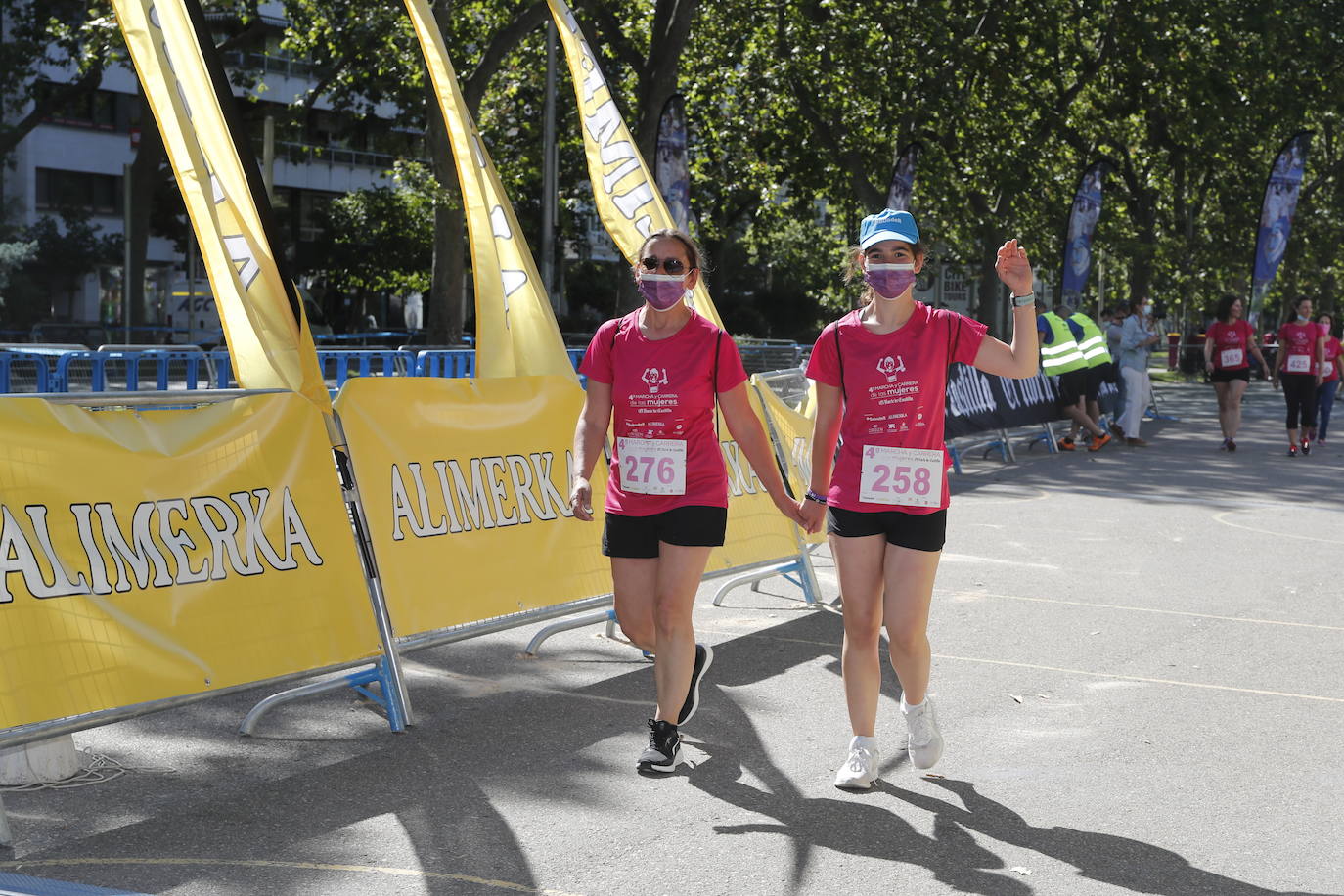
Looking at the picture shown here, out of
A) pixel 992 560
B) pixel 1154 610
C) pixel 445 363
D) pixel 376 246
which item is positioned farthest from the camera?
pixel 376 246

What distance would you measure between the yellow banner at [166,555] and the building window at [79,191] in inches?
2088

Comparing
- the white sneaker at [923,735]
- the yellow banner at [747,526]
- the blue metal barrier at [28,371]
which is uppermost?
the blue metal barrier at [28,371]

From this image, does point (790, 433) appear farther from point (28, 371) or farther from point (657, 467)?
point (28, 371)

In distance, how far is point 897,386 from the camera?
5.09 metres

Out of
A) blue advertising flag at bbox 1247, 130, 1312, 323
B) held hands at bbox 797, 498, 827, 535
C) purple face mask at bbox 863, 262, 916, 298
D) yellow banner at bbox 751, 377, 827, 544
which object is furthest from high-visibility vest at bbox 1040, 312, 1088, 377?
purple face mask at bbox 863, 262, 916, 298

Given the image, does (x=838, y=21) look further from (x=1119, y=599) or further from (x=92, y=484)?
(x=92, y=484)

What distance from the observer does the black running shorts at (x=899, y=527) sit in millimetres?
5047

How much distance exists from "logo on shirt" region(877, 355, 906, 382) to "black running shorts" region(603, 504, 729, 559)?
2.54 feet

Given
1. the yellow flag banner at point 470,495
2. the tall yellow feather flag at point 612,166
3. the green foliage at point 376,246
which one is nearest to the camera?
the yellow flag banner at point 470,495

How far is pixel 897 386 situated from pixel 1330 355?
1566cm

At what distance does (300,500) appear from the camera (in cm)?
584

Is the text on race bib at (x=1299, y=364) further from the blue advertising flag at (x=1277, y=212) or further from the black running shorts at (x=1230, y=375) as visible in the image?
the blue advertising flag at (x=1277, y=212)

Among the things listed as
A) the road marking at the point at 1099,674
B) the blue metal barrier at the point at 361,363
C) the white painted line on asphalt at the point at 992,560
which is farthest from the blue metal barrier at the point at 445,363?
the road marking at the point at 1099,674

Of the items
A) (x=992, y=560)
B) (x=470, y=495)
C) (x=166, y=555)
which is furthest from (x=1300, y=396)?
(x=166, y=555)
